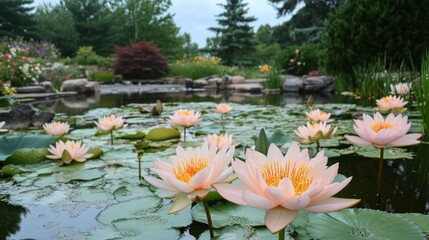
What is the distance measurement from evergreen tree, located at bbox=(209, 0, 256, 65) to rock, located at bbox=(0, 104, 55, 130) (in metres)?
19.7

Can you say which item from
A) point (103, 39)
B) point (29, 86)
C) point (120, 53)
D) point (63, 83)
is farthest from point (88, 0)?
point (29, 86)

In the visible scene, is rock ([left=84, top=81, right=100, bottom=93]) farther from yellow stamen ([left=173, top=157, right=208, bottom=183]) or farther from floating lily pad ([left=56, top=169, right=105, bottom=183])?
yellow stamen ([left=173, top=157, right=208, bottom=183])

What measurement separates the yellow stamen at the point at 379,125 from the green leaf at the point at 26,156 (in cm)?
163

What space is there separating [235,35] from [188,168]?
887 inches

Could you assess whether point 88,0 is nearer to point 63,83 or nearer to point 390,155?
point 63,83

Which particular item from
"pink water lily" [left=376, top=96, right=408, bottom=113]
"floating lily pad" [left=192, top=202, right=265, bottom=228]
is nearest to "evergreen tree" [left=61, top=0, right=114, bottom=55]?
"pink water lily" [left=376, top=96, right=408, bottom=113]

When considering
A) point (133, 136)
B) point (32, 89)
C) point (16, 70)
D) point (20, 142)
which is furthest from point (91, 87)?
point (20, 142)

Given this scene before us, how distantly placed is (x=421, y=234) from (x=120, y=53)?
17.0 meters

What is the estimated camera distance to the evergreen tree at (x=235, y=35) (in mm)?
22688

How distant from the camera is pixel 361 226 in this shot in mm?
910

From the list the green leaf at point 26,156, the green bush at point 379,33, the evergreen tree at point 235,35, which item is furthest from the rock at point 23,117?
the evergreen tree at point 235,35

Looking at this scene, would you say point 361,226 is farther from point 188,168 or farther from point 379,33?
point 379,33

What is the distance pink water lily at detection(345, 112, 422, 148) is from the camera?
107 centimetres

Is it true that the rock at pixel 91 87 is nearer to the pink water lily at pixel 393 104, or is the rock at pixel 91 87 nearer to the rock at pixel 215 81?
the rock at pixel 215 81
